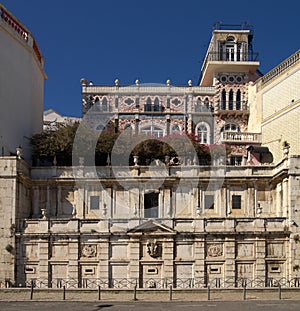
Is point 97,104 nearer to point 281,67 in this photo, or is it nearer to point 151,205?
point 281,67

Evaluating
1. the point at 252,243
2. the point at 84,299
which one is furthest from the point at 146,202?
the point at 84,299

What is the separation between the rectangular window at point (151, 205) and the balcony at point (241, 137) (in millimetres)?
14516

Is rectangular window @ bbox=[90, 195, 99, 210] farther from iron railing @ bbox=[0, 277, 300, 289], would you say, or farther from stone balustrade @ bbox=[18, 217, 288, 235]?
iron railing @ bbox=[0, 277, 300, 289]

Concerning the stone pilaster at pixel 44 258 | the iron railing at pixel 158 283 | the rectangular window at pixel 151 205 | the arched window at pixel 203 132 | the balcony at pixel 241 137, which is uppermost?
the arched window at pixel 203 132

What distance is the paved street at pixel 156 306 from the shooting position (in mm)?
27156

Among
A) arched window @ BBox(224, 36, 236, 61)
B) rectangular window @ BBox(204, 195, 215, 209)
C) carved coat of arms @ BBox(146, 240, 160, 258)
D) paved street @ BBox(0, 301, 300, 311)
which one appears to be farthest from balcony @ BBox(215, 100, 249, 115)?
paved street @ BBox(0, 301, 300, 311)

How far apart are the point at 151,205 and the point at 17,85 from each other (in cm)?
1402

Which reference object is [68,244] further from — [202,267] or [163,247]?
[202,267]

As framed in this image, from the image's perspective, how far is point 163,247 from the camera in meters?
39.2

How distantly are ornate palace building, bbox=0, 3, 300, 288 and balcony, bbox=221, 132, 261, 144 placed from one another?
0.54 ft

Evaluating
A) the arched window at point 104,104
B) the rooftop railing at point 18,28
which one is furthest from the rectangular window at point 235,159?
the rooftop railing at point 18,28

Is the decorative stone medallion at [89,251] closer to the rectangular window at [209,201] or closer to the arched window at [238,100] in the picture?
the rectangular window at [209,201]

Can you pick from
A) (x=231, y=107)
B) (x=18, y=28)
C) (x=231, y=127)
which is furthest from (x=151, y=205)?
(x=231, y=107)

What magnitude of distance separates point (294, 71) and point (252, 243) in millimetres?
18648
